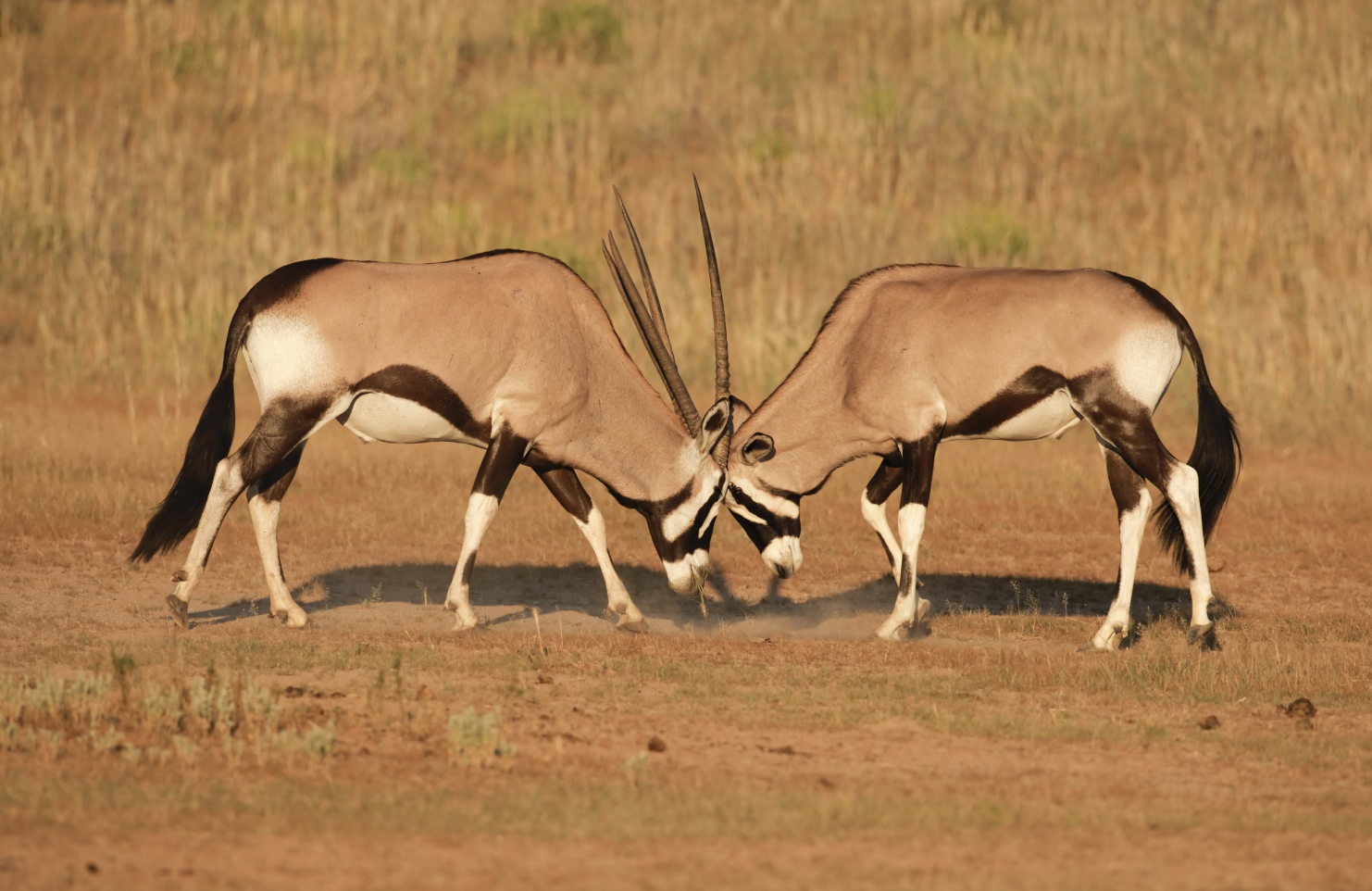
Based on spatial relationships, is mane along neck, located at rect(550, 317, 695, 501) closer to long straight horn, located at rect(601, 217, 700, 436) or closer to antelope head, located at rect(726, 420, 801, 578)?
long straight horn, located at rect(601, 217, 700, 436)

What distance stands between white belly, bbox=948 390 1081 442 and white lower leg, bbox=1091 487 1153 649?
0.65 m

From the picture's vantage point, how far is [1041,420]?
9398 millimetres

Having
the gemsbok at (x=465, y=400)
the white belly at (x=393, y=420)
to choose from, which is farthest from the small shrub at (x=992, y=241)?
the white belly at (x=393, y=420)

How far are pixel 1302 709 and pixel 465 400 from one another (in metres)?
4.93

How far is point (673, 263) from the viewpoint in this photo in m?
22.1

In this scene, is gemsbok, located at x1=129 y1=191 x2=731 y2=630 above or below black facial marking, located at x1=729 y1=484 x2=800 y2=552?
above

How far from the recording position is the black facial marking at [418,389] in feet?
30.0

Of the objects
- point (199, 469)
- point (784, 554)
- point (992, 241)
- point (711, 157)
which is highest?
point (711, 157)

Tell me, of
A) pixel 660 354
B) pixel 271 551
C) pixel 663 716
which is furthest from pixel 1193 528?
pixel 271 551

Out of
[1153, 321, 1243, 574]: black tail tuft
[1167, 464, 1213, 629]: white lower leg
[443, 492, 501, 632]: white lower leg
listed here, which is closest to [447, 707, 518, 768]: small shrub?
[443, 492, 501, 632]: white lower leg

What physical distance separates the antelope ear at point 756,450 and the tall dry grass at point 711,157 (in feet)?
27.7

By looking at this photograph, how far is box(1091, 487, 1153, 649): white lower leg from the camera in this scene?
9312mm

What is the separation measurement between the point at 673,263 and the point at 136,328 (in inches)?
287

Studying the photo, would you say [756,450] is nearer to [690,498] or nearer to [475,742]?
[690,498]
